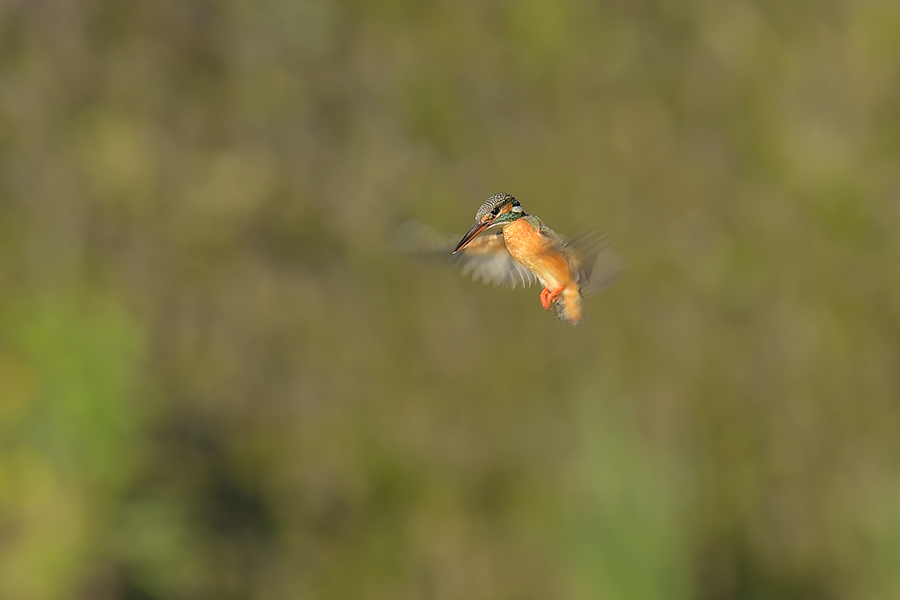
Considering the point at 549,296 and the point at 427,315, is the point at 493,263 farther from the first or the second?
the point at 427,315

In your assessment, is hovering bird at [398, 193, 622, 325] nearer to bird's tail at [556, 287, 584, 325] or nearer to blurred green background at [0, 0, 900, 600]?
bird's tail at [556, 287, 584, 325]

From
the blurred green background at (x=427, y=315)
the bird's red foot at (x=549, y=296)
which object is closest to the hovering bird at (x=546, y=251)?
the bird's red foot at (x=549, y=296)

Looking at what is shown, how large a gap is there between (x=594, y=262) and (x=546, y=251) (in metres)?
0.06

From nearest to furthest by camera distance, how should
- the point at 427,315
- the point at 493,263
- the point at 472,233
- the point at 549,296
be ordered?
the point at 472,233 → the point at 549,296 → the point at 493,263 → the point at 427,315

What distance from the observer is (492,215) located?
77 cm

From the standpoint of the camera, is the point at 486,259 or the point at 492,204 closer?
the point at 492,204

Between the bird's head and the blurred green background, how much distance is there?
167 cm

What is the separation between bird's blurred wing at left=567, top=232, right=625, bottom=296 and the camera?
0.79 metres

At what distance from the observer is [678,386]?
338 cm

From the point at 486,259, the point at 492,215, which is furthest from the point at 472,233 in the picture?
the point at 486,259

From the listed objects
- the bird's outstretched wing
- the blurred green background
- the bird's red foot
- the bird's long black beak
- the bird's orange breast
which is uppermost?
the blurred green background

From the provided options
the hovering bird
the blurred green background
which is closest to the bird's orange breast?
the hovering bird

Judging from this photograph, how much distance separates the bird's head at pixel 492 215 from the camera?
75 centimetres

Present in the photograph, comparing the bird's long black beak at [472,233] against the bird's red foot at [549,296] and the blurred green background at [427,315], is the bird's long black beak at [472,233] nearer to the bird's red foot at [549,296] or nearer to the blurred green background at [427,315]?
the bird's red foot at [549,296]
